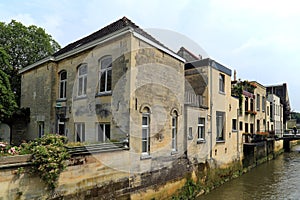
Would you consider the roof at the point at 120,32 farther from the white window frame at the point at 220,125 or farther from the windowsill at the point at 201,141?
the white window frame at the point at 220,125

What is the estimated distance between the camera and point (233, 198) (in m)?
11.4

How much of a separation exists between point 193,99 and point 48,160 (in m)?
8.58

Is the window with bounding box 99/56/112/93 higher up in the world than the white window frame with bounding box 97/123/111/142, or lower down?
higher up

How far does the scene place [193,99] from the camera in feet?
42.8

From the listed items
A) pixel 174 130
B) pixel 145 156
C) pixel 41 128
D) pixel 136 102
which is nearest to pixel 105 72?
pixel 136 102

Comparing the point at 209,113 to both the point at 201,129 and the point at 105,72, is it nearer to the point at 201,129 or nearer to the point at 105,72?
the point at 201,129

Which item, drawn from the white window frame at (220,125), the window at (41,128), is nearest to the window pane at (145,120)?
the white window frame at (220,125)

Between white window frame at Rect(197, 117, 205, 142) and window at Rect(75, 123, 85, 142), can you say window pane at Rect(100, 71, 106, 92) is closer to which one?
window at Rect(75, 123, 85, 142)

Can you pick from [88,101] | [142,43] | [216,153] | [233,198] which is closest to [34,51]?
[88,101]

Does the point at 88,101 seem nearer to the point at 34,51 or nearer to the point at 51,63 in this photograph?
the point at 51,63

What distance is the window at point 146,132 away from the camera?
9.69 metres

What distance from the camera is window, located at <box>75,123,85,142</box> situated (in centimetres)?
1124

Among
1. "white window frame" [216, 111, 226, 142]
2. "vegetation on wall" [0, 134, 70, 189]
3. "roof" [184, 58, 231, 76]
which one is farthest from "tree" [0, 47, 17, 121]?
"white window frame" [216, 111, 226, 142]

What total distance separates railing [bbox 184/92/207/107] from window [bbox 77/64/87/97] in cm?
500
